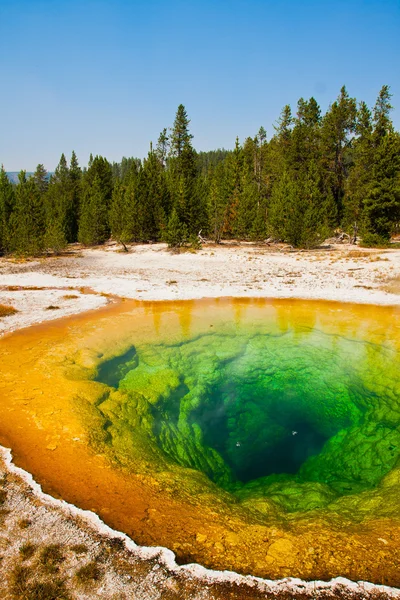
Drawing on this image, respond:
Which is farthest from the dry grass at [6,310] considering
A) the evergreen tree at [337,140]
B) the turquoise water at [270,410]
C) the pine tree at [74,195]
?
the evergreen tree at [337,140]

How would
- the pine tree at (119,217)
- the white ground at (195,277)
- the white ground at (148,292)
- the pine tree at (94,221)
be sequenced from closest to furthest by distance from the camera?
the white ground at (148,292)
the white ground at (195,277)
the pine tree at (119,217)
the pine tree at (94,221)

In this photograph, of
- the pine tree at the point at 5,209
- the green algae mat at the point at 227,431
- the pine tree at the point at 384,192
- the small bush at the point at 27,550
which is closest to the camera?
the small bush at the point at 27,550

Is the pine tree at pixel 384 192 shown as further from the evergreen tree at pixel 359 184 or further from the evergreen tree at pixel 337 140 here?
the evergreen tree at pixel 337 140

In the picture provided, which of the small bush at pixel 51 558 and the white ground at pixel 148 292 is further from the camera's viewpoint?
the small bush at pixel 51 558

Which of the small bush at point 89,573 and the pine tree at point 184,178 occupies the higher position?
the pine tree at point 184,178

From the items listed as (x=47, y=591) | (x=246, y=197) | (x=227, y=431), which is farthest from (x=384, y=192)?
(x=47, y=591)

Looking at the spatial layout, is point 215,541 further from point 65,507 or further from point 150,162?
point 150,162

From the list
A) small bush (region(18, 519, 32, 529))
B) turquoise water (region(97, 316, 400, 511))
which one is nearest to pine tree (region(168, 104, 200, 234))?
turquoise water (region(97, 316, 400, 511))
